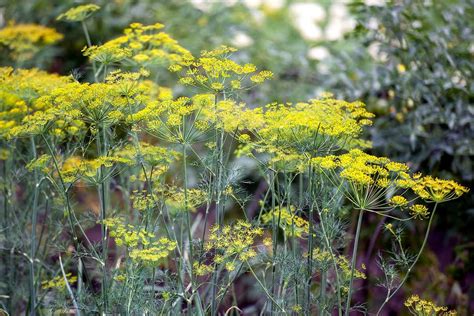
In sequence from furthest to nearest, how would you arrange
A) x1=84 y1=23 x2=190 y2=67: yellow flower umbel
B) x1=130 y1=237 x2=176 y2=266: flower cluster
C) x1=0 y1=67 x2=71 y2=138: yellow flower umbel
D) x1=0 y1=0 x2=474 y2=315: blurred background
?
x1=0 y1=0 x2=474 y2=315: blurred background
x1=0 y1=67 x2=71 y2=138: yellow flower umbel
x1=84 y1=23 x2=190 y2=67: yellow flower umbel
x1=130 y1=237 x2=176 y2=266: flower cluster

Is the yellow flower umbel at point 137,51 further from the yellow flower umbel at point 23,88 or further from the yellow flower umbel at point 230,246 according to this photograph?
the yellow flower umbel at point 230,246

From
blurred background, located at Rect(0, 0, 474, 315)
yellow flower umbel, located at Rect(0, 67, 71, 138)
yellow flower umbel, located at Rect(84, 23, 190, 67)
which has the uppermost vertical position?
yellow flower umbel, located at Rect(84, 23, 190, 67)

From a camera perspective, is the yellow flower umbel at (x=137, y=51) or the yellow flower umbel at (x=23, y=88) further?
the yellow flower umbel at (x=23, y=88)

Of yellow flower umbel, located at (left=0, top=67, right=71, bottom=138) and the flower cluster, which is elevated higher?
yellow flower umbel, located at (left=0, top=67, right=71, bottom=138)

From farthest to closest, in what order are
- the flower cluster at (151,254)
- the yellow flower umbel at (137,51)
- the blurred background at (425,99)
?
the blurred background at (425,99) < the yellow flower umbel at (137,51) < the flower cluster at (151,254)

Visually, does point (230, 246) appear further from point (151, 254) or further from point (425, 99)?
point (425, 99)

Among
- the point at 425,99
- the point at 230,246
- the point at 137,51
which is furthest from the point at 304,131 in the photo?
the point at 425,99

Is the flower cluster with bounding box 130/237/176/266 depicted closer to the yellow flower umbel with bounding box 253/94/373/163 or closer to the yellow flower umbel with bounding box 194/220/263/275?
the yellow flower umbel with bounding box 194/220/263/275

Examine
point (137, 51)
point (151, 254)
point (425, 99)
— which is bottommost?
point (425, 99)

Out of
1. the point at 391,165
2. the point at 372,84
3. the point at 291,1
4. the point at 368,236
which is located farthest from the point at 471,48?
the point at 291,1

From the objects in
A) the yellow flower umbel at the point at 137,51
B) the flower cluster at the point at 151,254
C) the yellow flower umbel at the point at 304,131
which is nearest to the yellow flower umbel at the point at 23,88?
the yellow flower umbel at the point at 137,51

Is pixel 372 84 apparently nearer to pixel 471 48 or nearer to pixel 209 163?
pixel 471 48

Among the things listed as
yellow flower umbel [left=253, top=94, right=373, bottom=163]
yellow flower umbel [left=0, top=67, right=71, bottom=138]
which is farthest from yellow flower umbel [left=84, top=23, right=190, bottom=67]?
yellow flower umbel [left=253, top=94, right=373, bottom=163]

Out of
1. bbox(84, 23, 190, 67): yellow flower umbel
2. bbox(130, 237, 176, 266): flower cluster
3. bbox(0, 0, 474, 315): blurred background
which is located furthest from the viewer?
bbox(0, 0, 474, 315): blurred background
